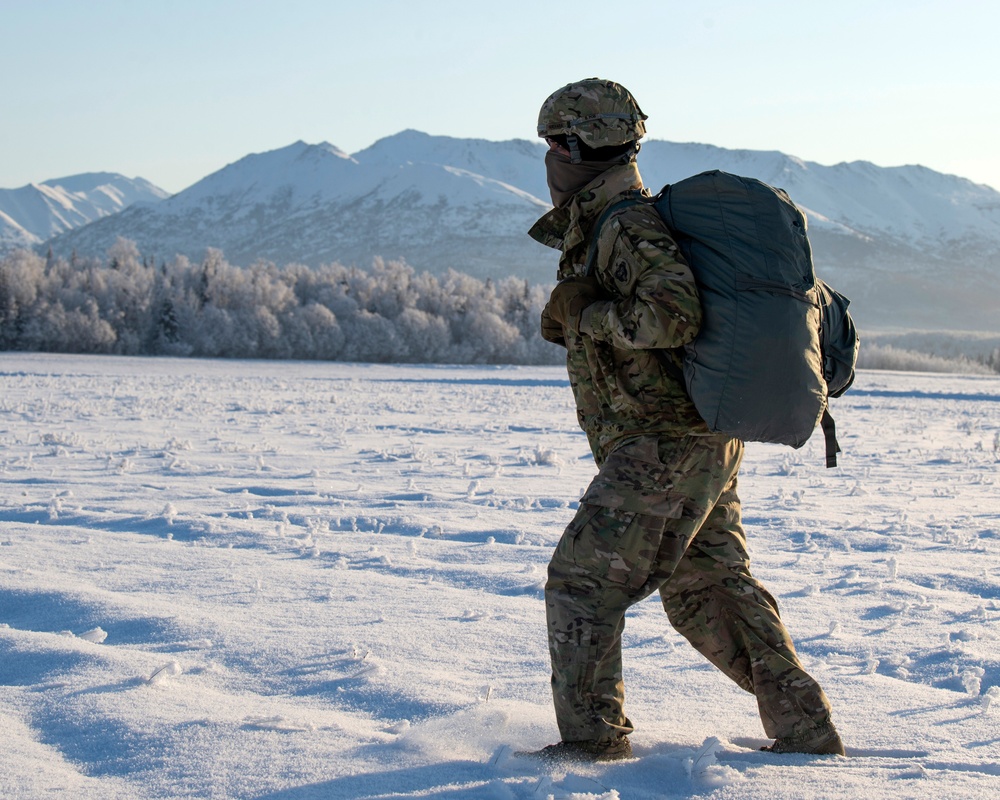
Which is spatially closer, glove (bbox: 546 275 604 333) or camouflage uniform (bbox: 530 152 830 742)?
camouflage uniform (bbox: 530 152 830 742)

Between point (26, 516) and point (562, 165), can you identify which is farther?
point (26, 516)

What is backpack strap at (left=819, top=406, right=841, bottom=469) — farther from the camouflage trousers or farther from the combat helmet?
the combat helmet

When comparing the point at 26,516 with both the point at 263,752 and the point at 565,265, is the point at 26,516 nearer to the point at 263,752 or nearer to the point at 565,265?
the point at 263,752

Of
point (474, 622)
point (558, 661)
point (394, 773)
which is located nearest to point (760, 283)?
point (558, 661)

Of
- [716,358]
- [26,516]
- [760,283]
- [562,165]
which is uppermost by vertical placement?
[562,165]

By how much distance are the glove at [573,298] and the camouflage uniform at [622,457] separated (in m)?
0.03

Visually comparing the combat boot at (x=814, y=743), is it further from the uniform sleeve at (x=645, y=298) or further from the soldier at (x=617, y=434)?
the uniform sleeve at (x=645, y=298)

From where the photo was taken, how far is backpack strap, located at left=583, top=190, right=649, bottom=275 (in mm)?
2873

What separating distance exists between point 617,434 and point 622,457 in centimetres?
8

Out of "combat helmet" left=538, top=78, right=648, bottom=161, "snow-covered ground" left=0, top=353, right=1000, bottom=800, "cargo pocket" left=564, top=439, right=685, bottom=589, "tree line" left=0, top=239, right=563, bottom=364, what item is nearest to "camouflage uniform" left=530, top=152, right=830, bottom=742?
"cargo pocket" left=564, top=439, right=685, bottom=589

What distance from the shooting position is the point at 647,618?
197 inches

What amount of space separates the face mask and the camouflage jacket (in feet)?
0.11

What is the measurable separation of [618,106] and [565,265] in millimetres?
477

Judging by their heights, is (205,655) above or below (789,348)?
below
